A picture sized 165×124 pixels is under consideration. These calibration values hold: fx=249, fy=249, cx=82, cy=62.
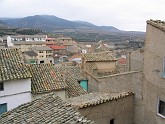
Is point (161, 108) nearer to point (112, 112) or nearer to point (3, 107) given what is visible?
point (112, 112)

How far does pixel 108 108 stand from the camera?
511 inches

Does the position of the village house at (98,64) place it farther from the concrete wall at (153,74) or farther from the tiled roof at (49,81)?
the concrete wall at (153,74)

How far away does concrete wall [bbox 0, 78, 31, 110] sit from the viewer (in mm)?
18328

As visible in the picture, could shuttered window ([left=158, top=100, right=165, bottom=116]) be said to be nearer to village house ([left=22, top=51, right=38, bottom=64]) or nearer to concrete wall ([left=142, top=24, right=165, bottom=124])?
concrete wall ([left=142, top=24, right=165, bottom=124])

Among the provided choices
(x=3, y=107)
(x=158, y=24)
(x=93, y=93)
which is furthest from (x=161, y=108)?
(x=3, y=107)

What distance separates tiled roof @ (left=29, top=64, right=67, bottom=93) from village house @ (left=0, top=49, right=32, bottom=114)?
104 cm

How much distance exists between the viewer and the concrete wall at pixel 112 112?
39.9 feet

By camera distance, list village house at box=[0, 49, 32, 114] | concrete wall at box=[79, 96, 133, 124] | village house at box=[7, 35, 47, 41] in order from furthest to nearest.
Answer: village house at box=[7, 35, 47, 41], village house at box=[0, 49, 32, 114], concrete wall at box=[79, 96, 133, 124]

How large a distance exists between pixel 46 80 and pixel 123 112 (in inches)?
355

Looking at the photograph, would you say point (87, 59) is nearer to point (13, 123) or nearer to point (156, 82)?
point (156, 82)

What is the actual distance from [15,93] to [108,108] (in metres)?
8.63

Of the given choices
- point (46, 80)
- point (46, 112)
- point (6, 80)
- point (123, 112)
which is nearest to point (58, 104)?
point (46, 112)

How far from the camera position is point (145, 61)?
1315 centimetres

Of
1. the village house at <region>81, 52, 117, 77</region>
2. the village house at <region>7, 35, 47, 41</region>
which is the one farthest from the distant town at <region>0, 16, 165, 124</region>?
the village house at <region>7, 35, 47, 41</region>
